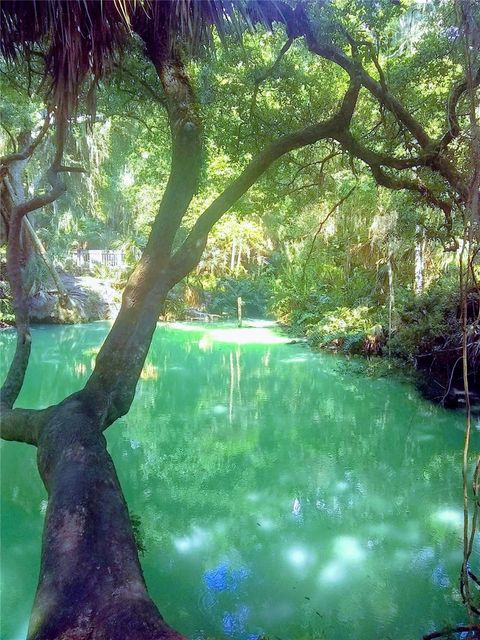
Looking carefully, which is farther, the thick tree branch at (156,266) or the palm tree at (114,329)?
the thick tree branch at (156,266)

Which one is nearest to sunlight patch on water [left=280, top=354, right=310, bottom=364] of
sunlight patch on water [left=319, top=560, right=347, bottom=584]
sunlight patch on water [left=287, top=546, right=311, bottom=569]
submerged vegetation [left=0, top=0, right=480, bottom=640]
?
A: submerged vegetation [left=0, top=0, right=480, bottom=640]

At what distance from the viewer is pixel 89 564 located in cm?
166

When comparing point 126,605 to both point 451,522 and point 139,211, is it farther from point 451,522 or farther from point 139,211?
point 139,211

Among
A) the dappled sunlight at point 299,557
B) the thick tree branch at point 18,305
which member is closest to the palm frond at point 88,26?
the thick tree branch at point 18,305

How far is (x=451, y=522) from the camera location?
4.64 meters

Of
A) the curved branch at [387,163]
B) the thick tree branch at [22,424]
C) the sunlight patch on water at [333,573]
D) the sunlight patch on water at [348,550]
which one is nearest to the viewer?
the thick tree branch at [22,424]

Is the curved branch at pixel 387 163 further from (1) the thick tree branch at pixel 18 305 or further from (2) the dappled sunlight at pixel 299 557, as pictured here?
(2) the dappled sunlight at pixel 299 557

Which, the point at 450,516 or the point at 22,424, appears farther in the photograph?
the point at 450,516

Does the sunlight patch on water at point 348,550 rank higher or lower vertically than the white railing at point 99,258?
lower

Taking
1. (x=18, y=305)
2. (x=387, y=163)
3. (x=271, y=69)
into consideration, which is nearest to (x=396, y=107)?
(x=387, y=163)

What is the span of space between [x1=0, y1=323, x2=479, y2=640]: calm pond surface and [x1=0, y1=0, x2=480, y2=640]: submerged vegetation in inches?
19.6

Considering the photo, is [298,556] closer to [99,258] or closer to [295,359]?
[295,359]

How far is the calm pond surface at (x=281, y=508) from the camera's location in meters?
3.33

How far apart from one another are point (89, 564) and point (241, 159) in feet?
20.2
